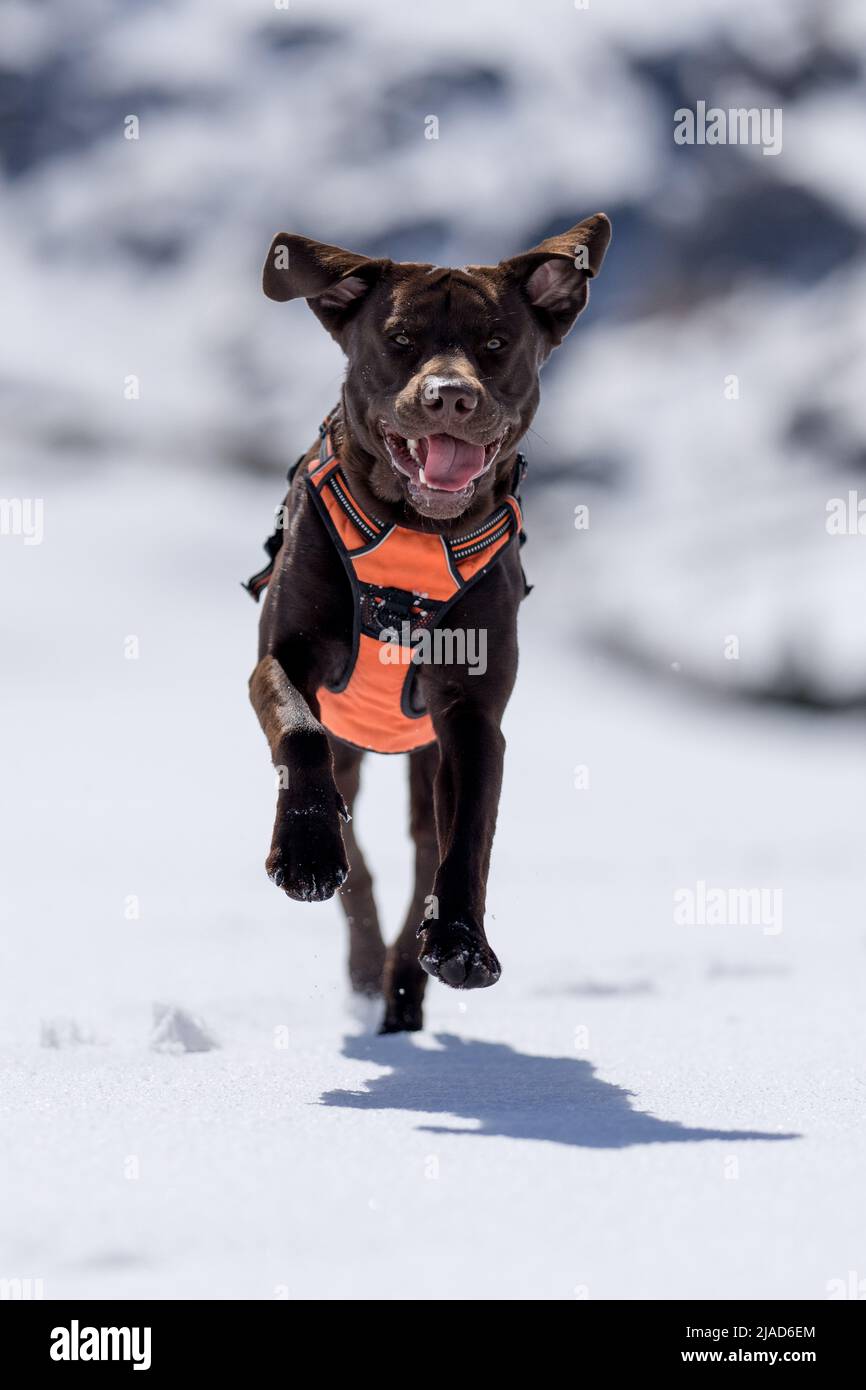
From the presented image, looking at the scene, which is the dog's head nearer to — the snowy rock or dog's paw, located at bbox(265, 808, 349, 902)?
dog's paw, located at bbox(265, 808, 349, 902)

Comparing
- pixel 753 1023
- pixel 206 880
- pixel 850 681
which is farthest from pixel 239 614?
pixel 753 1023

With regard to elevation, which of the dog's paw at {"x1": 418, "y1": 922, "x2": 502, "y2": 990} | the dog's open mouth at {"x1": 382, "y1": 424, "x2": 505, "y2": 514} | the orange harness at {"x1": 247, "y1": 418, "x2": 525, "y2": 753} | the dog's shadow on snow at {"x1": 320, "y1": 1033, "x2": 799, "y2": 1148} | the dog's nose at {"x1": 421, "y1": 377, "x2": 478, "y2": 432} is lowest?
the dog's shadow on snow at {"x1": 320, "y1": 1033, "x2": 799, "y2": 1148}

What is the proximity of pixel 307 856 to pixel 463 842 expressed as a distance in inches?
18.9

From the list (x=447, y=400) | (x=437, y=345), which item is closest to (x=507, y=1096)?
(x=447, y=400)

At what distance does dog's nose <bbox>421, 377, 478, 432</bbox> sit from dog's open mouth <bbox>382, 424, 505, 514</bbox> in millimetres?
120

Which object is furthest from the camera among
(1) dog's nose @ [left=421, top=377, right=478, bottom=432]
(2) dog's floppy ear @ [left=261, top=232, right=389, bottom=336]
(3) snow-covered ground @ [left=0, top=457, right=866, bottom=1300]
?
(2) dog's floppy ear @ [left=261, top=232, right=389, bottom=336]

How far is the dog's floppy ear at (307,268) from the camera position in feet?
13.4

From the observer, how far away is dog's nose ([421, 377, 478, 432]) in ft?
12.3

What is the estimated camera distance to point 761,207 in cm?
3956

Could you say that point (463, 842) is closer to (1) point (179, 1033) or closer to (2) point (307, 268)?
(1) point (179, 1033)

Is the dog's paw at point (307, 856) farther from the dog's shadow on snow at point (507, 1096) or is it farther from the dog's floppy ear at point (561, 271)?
the dog's floppy ear at point (561, 271)

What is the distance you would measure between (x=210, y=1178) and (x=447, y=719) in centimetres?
167

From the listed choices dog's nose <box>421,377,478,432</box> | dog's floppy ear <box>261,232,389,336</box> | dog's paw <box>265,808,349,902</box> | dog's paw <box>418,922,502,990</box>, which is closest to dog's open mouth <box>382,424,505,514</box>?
dog's nose <box>421,377,478,432</box>

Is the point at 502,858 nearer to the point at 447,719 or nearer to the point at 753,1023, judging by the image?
the point at 753,1023
